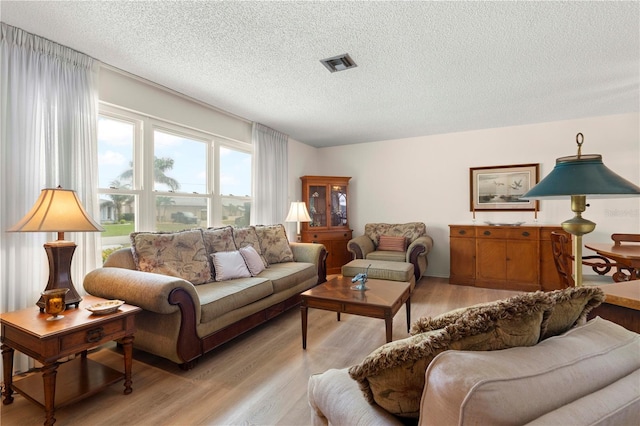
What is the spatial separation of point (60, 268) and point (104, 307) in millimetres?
426

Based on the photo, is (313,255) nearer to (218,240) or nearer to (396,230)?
(218,240)

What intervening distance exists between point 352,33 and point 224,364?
2.56 metres

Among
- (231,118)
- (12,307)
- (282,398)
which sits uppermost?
(231,118)

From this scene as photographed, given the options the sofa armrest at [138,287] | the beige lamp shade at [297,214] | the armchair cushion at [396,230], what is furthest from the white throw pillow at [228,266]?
the armchair cushion at [396,230]

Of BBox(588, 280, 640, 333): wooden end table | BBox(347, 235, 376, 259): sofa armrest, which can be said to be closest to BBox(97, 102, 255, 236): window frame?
BBox(347, 235, 376, 259): sofa armrest

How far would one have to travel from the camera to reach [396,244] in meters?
4.65

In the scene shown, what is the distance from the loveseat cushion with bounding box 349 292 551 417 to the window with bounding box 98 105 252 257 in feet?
9.34

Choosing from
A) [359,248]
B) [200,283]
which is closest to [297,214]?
[359,248]

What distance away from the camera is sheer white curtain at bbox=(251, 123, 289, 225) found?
14.0 feet

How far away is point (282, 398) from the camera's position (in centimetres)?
179

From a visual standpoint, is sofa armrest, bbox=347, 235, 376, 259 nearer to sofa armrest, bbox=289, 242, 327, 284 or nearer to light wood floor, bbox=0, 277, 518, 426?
sofa armrest, bbox=289, 242, 327, 284

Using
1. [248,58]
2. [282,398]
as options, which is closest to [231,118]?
[248,58]

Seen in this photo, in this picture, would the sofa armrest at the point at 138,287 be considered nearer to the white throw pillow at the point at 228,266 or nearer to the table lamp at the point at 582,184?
the white throw pillow at the point at 228,266

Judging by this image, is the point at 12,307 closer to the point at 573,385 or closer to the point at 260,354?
the point at 260,354
